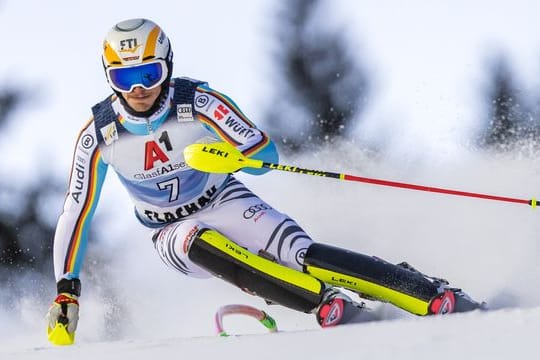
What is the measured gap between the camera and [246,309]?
5.93m

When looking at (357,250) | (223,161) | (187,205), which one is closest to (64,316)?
(187,205)

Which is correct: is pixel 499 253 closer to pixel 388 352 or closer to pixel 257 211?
pixel 257 211

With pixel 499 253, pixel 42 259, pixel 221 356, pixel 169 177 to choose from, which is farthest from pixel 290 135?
pixel 221 356

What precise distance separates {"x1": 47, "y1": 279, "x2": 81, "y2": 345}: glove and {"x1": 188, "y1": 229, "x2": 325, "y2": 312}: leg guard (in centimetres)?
73

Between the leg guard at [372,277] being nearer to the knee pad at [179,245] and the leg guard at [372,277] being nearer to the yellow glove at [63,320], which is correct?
the knee pad at [179,245]

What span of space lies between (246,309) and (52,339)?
1.09 metres

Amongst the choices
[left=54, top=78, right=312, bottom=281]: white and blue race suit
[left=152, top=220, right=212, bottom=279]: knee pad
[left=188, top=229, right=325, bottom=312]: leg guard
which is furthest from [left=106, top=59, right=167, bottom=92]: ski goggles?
[left=188, top=229, right=325, bottom=312]: leg guard

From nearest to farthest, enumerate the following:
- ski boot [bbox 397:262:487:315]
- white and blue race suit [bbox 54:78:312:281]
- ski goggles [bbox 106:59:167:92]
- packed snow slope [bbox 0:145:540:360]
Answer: packed snow slope [bbox 0:145:540:360] < ski boot [bbox 397:262:487:315] < ski goggles [bbox 106:59:167:92] < white and blue race suit [bbox 54:78:312:281]

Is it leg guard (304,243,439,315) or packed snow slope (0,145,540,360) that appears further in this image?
leg guard (304,243,439,315)

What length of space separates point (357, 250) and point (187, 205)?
287cm

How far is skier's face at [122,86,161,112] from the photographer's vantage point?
18.7 feet

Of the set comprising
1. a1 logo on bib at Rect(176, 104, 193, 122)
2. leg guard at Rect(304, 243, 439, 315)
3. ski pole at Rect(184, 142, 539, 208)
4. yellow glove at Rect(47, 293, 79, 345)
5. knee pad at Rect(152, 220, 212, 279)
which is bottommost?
yellow glove at Rect(47, 293, 79, 345)

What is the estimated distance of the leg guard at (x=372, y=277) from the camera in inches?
200

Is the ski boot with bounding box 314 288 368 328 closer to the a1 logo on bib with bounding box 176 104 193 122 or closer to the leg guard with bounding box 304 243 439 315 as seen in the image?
the leg guard with bounding box 304 243 439 315
